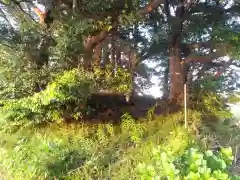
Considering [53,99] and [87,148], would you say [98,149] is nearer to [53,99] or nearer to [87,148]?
[87,148]

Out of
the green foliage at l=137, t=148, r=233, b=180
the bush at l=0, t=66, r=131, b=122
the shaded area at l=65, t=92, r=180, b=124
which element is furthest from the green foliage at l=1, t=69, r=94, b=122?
the green foliage at l=137, t=148, r=233, b=180

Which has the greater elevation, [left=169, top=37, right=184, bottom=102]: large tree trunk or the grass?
[left=169, top=37, right=184, bottom=102]: large tree trunk

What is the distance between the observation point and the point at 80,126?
10.9 feet

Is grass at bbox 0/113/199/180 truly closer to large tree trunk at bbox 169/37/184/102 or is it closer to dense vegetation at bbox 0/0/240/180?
dense vegetation at bbox 0/0/240/180

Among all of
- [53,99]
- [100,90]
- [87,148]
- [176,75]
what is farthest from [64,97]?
[176,75]

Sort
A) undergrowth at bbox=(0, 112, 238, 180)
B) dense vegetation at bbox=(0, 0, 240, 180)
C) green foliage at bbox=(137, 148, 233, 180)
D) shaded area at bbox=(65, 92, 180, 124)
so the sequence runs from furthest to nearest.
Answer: shaded area at bbox=(65, 92, 180, 124) < dense vegetation at bbox=(0, 0, 240, 180) < undergrowth at bbox=(0, 112, 238, 180) < green foliage at bbox=(137, 148, 233, 180)

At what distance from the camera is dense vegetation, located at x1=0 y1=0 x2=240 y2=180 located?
2467mm

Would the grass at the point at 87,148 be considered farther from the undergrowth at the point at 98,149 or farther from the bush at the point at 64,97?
the bush at the point at 64,97

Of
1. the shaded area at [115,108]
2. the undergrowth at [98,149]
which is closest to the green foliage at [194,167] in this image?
the undergrowth at [98,149]

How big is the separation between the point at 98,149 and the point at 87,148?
15 centimetres

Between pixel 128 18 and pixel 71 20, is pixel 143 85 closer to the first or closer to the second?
pixel 128 18

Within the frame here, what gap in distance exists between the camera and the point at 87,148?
8.85ft

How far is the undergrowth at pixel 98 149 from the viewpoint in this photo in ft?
6.98

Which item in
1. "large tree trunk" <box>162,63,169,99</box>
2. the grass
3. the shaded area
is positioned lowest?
the grass
